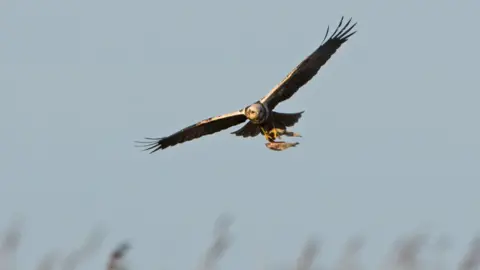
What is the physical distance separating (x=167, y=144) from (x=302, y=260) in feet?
17.0

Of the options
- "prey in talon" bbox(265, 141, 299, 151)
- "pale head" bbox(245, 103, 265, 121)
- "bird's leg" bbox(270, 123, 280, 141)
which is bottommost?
"prey in talon" bbox(265, 141, 299, 151)

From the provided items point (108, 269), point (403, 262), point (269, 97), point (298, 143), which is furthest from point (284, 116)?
point (108, 269)

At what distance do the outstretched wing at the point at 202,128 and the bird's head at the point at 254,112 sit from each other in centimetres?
32

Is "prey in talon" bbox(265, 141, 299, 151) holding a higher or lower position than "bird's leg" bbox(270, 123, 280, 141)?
lower

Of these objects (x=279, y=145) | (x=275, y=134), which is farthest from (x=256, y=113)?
(x=279, y=145)

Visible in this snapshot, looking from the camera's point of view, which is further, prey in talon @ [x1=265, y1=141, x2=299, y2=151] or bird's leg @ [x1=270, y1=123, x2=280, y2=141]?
bird's leg @ [x1=270, y1=123, x2=280, y2=141]

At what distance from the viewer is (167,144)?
10.4 m

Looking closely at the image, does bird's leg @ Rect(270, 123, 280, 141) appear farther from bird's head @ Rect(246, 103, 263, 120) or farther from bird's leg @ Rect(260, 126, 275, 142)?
bird's head @ Rect(246, 103, 263, 120)

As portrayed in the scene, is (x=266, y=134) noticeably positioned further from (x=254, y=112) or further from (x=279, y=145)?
(x=279, y=145)

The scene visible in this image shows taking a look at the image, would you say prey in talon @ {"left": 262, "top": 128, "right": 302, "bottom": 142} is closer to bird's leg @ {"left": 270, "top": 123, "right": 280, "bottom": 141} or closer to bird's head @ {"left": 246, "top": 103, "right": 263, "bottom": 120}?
bird's leg @ {"left": 270, "top": 123, "right": 280, "bottom": 141}

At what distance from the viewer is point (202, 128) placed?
998cm

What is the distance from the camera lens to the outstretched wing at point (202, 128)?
31.6ft

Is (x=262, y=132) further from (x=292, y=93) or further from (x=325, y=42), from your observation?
(x=325, y=42)

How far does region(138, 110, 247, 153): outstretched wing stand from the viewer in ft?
31.6
